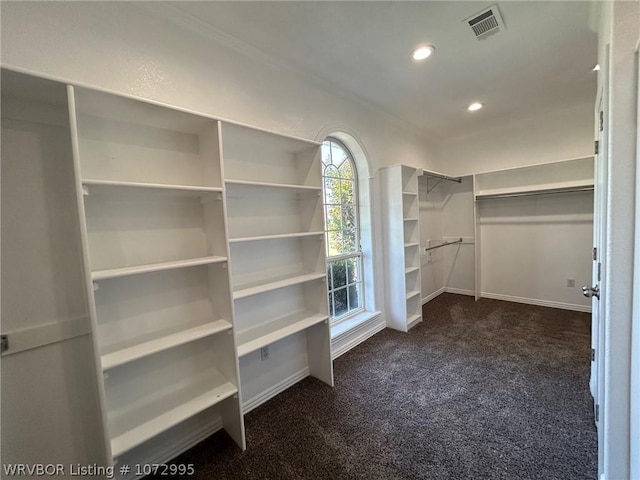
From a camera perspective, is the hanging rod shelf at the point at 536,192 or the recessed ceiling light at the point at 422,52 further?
the hanging rod shelf at the point at 536,192

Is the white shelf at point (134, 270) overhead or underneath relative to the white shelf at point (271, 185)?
underneath

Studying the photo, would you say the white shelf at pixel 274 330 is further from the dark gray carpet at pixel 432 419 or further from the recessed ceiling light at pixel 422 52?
the recessed ceiling light at pixel 422 52

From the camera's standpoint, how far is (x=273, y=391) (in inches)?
87.7

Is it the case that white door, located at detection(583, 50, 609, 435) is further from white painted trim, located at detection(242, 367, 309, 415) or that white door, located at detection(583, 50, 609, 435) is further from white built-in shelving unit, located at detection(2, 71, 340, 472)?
white painted trim, located at detection(242, 367, 309, 415)

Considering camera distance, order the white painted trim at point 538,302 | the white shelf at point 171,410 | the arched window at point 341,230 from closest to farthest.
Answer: the white shelf at point 171,410, the arched window at point 341,230, the white painted trim at point 538,302

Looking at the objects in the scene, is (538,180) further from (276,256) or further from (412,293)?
(276,256)

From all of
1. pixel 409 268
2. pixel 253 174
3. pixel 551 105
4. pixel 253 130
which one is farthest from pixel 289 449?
pixel 551 105

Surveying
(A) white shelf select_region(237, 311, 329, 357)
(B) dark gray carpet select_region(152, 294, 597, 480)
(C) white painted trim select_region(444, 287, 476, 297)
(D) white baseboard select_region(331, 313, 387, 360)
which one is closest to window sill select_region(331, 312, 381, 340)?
(D) white baseboard select_region(331, 313, 387, 360)

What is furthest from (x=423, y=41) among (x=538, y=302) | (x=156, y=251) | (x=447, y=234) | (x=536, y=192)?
(x=538, y=302)

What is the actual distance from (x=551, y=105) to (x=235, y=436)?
5.07m

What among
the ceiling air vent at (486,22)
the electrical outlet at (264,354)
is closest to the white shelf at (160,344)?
the electrical outlet at (264,354)

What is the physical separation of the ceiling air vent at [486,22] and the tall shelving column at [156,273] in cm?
195

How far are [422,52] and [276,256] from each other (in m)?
2.10

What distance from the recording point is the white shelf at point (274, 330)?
1907 mm
